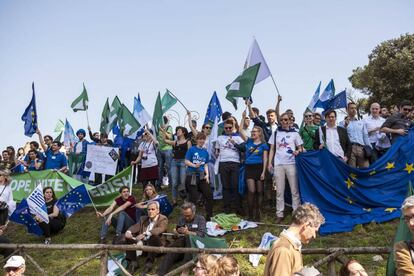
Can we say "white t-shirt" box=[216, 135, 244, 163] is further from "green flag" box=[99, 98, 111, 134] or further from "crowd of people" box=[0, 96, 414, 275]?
"green flag" box=[99, 98, 111, 134]

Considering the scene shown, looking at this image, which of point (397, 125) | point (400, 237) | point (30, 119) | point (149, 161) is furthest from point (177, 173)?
point (400, 237)

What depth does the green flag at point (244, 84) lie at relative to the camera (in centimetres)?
1009

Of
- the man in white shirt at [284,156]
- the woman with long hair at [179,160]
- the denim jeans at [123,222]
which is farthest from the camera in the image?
the woman with long hair at [179,160]

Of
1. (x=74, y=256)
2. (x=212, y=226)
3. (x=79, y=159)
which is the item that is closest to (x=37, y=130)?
(x=79, y=159)

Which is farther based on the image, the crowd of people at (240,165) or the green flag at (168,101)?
the green flag at (168,101)

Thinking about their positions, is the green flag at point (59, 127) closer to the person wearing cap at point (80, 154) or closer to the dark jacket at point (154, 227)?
the person wearing cap at point (80, 154)

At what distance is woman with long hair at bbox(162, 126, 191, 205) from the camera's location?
10.9 meters

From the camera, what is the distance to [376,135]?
976cm

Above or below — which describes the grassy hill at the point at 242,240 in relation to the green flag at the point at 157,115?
below

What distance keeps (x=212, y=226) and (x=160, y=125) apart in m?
3.89

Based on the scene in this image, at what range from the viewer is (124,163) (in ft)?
46.5

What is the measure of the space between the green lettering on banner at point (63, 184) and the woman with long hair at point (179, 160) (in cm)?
130

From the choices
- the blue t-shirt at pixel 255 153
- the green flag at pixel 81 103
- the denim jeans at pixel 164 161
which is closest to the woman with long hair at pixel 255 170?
the blue t-shirt at pixel 255 153

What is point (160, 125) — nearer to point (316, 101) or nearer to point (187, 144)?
point (187, 144)
